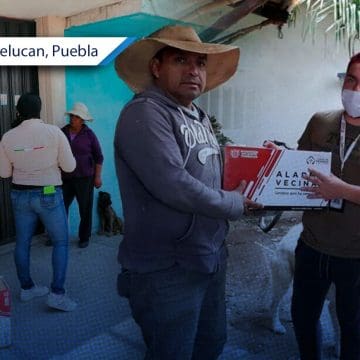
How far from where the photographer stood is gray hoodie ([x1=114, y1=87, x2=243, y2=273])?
1517mm

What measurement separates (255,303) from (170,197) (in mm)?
2379

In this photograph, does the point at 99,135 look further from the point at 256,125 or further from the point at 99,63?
the point at 256,125

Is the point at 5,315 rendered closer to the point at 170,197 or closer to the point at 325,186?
the point at 170,197

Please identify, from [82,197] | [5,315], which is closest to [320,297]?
[5,315]

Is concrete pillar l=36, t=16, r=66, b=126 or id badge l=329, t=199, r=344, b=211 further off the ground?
concrete pillar l=36, t=16, r=66, b=126

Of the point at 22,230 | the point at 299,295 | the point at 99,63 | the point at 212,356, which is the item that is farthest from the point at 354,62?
the point at 99,63

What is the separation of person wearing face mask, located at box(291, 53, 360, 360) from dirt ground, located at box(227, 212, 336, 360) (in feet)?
2.76

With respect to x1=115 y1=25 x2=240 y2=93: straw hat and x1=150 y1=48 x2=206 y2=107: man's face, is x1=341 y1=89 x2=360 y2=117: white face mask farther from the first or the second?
x1=150 y1=48 x2=206 y2=107: man's face

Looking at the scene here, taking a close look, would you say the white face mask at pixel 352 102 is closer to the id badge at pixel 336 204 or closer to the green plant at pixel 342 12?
the id badge at pixel 336 204

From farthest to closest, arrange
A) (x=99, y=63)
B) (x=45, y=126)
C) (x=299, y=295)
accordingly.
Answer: (x=99, y=63) < (x=45, y=126) < (x=299, y=295)

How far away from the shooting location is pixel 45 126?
338cm

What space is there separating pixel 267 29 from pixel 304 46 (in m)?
0.72

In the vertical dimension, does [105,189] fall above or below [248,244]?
above

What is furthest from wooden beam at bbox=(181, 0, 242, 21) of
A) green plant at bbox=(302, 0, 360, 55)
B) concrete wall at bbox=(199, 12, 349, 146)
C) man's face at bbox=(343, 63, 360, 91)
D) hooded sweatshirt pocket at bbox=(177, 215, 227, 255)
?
hooded sweatshirt pocket at bbox=(177, 215, 227, 255)
